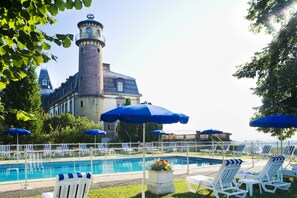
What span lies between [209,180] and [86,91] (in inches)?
1168

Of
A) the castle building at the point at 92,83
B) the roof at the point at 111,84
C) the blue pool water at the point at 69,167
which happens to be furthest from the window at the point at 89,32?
the blue pool water at the point at 69,167

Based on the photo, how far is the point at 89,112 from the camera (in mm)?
35250

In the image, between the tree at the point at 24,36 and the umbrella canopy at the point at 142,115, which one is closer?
the tree at the point at 24,36

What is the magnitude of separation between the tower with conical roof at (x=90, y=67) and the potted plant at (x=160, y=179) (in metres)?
28.2

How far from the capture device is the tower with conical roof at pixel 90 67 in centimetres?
3459

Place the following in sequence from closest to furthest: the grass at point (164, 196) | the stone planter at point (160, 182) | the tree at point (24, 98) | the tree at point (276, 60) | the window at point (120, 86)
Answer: the grass at point (164, 196) → the stone planter at point (160, 182) → the tree at point (276, 60) → the tree at point (24, 98) → the window at point (120, 86)

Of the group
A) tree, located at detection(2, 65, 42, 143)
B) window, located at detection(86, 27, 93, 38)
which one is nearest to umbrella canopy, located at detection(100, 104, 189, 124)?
tree, located at detection(2, 65, 42, 143)

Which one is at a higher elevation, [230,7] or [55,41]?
[230,7]

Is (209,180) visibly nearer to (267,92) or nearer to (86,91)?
(267,92)

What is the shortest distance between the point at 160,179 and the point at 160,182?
8cm

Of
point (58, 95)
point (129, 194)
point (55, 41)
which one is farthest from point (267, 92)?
point (58, 95)

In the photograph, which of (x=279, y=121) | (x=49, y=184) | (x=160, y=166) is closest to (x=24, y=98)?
(x=49, y=184)

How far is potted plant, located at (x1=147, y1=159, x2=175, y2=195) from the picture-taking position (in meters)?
7.57

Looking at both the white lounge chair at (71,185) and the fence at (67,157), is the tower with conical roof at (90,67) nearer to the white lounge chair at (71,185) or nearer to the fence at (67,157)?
the fence at (67,157)
